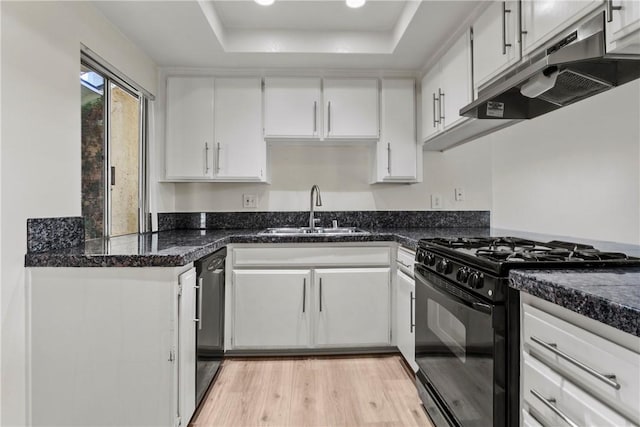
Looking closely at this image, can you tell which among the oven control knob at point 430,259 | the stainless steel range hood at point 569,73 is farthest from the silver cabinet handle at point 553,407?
the stainless steel range hood at point 569,73

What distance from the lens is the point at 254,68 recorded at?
269 cm

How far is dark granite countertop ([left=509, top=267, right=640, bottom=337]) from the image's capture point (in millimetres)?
681

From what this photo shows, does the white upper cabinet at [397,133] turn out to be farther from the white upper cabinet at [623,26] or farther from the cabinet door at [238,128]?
the white upper cabinet at [623,26]

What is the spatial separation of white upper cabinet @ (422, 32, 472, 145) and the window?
2040 millimetres

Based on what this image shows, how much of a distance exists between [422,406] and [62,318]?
1.71m

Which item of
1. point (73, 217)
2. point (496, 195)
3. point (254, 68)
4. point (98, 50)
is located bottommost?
point (73, 217)

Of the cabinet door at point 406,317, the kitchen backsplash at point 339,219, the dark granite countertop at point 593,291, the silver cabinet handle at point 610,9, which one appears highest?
the silver cabinet handle at point 610,9

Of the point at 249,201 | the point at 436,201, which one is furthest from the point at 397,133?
the point at 249,201

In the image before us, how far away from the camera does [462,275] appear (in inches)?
51.7

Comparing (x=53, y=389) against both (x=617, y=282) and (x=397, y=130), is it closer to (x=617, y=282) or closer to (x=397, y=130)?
(x=617, y=282)

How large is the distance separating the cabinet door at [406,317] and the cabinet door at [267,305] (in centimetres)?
59

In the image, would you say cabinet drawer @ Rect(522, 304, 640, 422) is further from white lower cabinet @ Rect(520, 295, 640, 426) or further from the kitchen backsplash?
the kitchen backsplash

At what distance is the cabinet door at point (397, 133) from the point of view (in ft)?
8.96

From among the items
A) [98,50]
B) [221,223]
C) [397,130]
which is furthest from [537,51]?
[221,223]
